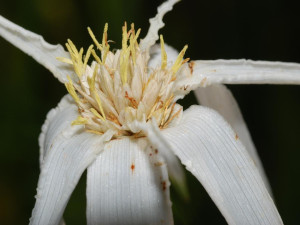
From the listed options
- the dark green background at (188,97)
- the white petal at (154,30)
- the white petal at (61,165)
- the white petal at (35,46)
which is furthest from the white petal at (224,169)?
the dark green background at (188,97)

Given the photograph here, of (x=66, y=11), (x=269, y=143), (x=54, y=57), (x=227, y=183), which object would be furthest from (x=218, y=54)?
(x=227, y=183)

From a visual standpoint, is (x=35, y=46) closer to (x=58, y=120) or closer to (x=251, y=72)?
(x=58, y=120)

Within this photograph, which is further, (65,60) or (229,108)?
(229,108)

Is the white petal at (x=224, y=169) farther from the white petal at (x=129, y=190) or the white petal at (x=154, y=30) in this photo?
the white petal at (x=154, y=30)

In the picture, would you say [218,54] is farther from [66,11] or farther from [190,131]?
[190,131]

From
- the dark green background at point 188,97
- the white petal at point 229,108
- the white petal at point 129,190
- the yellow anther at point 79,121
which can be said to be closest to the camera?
the white petal at point 129,190

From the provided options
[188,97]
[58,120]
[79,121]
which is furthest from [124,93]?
[188,97]
